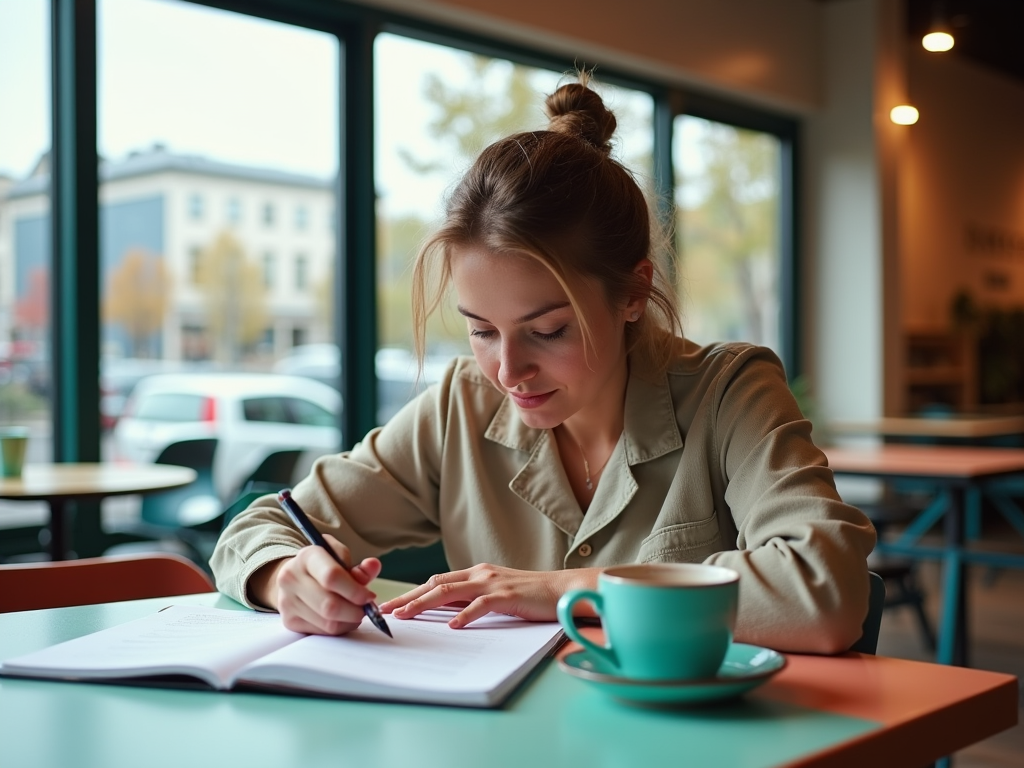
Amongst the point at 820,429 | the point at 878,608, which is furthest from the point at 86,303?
the point at 820,429

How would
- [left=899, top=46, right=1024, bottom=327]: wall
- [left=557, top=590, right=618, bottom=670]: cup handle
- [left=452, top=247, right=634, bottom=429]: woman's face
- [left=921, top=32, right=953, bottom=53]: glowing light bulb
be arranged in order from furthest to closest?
[left=899, top=46, right=1024, bottom=327]: wall
[left=921, top=32, right=953, bottom=53]: glowing light bulb
[left=452, top=247, right=634, bottom=429]: woman's face
[left=557, top=590, right=618, bottom=670]: cup handle

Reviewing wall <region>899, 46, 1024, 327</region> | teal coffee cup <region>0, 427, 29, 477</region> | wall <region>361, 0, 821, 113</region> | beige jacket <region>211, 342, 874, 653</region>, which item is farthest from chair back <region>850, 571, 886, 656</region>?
wall <region>899, 46, 1024, 327</region>

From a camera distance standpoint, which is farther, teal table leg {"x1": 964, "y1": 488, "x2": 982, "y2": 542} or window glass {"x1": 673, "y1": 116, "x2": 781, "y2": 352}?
window glass {"x1": 673, "y1": 116, "x2": 781, "y2": 352}

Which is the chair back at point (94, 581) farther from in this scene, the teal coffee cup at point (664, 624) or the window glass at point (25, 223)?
the window glass at point (25, 223)

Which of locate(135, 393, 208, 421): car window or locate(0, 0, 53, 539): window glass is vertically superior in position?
locate(0, 0, 53, 539): window glass

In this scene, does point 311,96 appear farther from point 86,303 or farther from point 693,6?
point 693,6

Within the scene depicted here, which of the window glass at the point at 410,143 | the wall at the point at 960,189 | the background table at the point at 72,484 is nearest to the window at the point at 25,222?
the background table at the point at 72,484

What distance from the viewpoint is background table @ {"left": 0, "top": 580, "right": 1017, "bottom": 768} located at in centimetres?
74

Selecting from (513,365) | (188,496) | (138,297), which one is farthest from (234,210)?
(513,365)

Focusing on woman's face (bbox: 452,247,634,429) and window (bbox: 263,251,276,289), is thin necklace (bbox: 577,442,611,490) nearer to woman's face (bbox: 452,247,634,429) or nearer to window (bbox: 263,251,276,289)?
woman's face (bbox: 452,247,634,429)

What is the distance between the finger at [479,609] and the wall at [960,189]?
651cm

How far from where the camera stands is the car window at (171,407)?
3.74m

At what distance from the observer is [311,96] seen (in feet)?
13.8

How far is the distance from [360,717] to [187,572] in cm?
76
